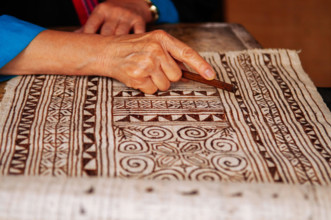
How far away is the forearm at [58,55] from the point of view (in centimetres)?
99

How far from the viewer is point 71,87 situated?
0.97m

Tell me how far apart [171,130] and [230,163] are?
0.48 ft

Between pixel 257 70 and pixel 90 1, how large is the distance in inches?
27.3

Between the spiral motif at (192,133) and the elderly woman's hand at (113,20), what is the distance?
0.57 m

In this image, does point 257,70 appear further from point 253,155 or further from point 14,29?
point 14,29

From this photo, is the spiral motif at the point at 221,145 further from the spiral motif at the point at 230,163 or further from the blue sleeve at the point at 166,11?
the blue sleeve at the point at 166,11

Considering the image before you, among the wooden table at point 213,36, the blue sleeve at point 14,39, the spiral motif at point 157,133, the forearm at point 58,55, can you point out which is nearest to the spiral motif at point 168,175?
the spiral motif at point 157,133

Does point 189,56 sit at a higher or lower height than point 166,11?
higher

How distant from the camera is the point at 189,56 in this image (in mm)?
938

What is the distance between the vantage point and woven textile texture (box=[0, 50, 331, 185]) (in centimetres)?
65

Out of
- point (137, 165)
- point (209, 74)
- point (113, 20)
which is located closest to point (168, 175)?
point (137, 165)

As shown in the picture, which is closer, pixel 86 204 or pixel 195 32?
pixel 86 204

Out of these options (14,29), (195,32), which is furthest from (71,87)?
(195,32)

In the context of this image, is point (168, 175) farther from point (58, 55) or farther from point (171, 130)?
point (58, 55)
